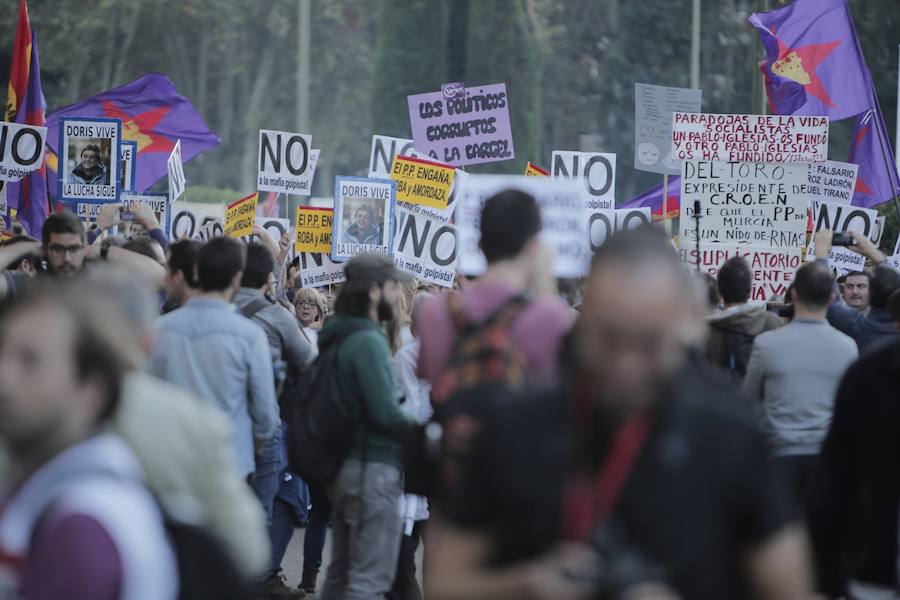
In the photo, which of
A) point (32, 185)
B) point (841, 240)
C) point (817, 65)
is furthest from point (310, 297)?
point (817, 65)

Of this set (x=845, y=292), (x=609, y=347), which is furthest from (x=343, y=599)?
(x=845, y=292)

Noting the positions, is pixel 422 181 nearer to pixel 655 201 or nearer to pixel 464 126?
pixel 464 126

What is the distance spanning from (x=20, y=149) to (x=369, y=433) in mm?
8646

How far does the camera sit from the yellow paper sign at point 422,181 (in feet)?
44.7

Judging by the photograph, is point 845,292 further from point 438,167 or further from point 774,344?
point 774,344

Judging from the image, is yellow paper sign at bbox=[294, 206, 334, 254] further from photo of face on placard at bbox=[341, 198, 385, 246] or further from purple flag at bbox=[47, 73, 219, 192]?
purple flag at bbox=[47, 73, 219, 192]

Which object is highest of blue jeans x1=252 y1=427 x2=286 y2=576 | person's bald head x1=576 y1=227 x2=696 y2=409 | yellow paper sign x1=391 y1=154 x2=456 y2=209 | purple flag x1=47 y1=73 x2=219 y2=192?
purple flag x1=47 y1=73 x2=219 y2=192

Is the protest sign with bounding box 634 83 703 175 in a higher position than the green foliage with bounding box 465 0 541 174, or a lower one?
lower

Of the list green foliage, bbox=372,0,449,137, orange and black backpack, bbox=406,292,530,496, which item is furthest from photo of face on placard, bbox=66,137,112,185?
green foliage, bbox=372,0,449,137

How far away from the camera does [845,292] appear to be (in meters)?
12.4

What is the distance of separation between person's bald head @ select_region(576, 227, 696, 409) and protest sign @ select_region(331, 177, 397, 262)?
11.1 metres

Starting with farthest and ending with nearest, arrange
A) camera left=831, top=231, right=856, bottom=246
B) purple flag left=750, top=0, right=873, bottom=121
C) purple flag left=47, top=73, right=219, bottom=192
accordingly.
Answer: purple flag left=47, top=73, right=219, bottom=192
purple flag left=750, top=0, right=873, bottom=121
camera left=831, top=231, right=856, bottom=246

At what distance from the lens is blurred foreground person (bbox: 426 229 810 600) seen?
2395 millimetres

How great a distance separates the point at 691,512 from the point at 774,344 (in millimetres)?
4753
